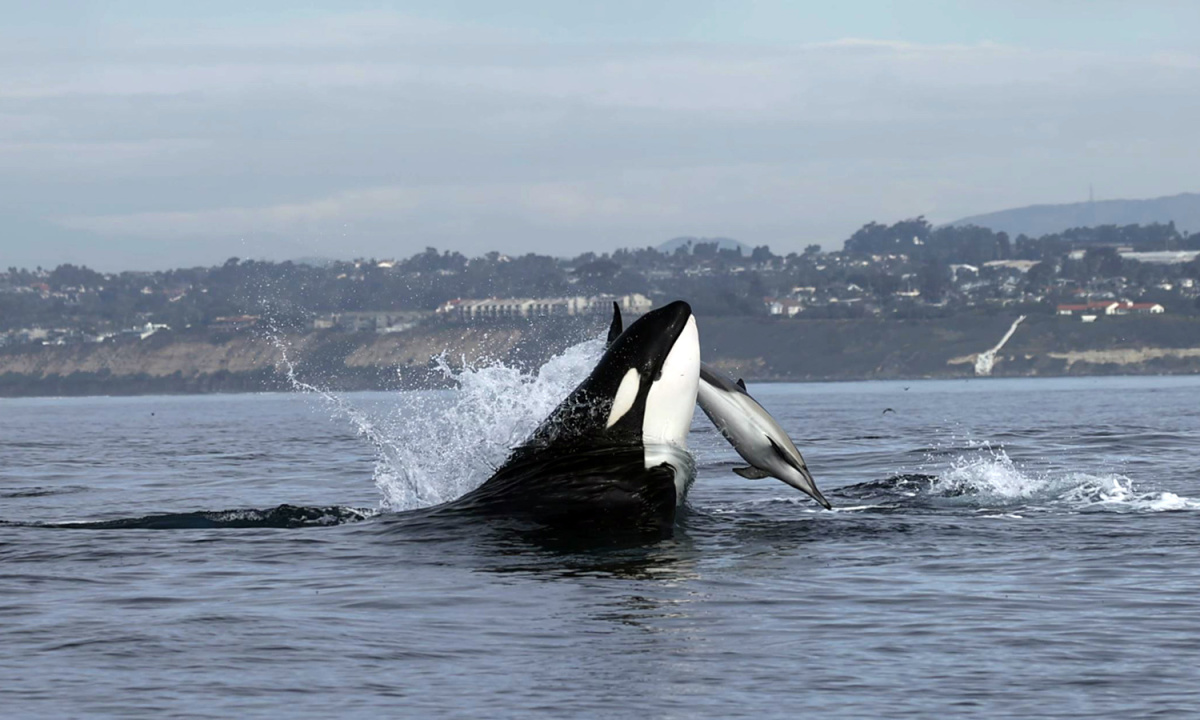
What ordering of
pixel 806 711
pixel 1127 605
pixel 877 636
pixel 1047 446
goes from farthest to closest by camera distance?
pixel 1047 446, pixel 1127 605, pixel 877 636, pixel 806 711

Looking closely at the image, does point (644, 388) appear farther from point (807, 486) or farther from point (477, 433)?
point (477, 433)

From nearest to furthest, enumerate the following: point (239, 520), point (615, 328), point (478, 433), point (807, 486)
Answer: point (807, 486), point (615, 328), point (239, 520), point (478, 433)

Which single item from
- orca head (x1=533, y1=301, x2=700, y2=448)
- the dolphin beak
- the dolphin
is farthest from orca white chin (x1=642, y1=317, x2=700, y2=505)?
the dolphin beak

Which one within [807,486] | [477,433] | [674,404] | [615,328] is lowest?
[807,486]

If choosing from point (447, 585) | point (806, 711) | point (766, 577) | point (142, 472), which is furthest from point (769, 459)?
point (142, 472)

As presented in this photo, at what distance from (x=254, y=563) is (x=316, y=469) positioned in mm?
19243

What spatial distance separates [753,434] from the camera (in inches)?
688

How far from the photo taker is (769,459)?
17.6 m

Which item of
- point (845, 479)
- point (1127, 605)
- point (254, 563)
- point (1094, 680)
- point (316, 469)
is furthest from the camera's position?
point (316, 469)

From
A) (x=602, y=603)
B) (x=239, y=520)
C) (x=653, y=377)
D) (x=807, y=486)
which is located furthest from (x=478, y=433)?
(x=602, y=603)

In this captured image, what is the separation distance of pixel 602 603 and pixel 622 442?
3807mm

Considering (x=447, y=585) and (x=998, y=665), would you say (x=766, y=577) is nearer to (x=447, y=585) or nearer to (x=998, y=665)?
(x=447, y=585)

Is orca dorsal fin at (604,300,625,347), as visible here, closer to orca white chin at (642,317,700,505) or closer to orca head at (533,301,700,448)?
orca head at (533,301,700,448)

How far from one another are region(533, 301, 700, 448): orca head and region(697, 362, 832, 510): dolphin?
0.28 metres
